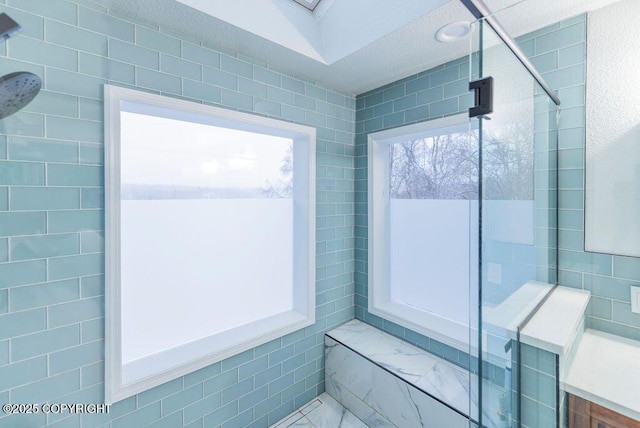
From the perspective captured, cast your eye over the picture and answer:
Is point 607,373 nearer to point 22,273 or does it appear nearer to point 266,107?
point 266,107

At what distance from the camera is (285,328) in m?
1.87

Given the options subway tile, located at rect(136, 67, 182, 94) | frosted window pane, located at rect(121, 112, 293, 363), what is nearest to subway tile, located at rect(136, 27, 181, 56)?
subway tile, located at rect(136, 67, 182, 94)

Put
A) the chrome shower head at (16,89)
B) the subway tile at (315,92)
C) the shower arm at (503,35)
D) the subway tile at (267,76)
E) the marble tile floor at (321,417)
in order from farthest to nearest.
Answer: the subway tile at (315,92), the marble tile floor at (321,417), the subway tile at (267,76), the shower arm at (503,35), the chrome shower head at (16,89)

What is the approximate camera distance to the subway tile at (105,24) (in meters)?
1.18

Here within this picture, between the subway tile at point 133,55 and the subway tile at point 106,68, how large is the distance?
0.09 ft

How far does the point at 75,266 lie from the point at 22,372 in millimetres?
430

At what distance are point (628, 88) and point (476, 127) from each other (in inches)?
35.3

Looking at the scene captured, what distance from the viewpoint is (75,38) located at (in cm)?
117

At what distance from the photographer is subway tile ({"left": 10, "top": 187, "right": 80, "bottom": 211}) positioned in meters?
1.08

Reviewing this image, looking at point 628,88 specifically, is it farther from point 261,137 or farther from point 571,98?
point 261,137

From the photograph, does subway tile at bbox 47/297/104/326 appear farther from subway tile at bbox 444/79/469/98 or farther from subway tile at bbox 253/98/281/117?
subway tile at bbox 444/79/469/98

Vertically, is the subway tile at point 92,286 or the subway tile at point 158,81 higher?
the subway tile at point 158,81

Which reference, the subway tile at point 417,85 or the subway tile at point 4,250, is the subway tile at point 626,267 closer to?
the subway tile at point 417,85

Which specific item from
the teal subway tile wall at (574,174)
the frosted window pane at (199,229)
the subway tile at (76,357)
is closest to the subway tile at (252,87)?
the frosted window pane at (199,229)
